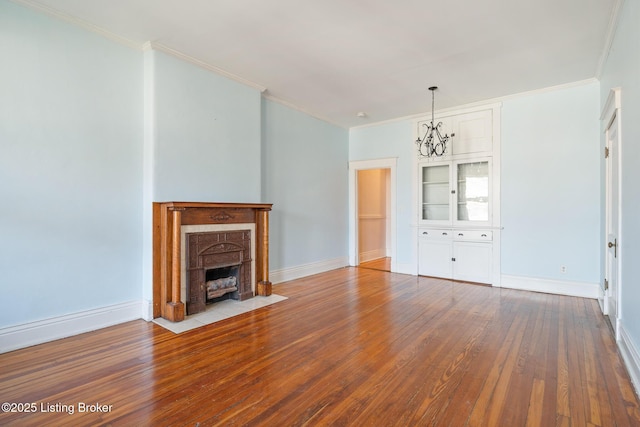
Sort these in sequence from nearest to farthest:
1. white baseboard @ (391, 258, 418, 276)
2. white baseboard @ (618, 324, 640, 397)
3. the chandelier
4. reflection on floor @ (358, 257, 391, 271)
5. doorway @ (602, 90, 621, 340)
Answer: white baseboard @ (618, 324, 640, 397) < doorway @ (602, 90, 621, 340) < the chandelier < white baseboard @ (391, 258, 418, 276) < reflection on floor @ (358, 257, 391, 271)

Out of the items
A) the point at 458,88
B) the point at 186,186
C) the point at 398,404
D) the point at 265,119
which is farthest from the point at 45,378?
the point at 458,88

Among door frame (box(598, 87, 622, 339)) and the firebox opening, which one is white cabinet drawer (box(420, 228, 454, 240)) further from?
the firebox opening

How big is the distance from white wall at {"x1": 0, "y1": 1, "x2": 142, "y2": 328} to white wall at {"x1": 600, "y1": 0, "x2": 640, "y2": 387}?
4.39m

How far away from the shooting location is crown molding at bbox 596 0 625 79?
2692 mm

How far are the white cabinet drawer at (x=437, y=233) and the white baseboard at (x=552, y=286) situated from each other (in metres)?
1.02

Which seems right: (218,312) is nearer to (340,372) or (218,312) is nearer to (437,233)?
(340,372)

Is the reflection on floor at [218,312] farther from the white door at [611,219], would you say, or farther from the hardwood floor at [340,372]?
the white door at [611,219]

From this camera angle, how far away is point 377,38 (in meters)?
3.26

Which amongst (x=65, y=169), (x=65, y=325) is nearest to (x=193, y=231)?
(x=65, y=169)

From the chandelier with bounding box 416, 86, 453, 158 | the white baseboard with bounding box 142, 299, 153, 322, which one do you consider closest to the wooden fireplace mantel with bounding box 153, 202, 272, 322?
the white baseboard with bounding box 142, 299, 153, 322

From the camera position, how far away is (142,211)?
11.5ft

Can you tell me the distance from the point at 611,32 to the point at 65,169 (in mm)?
5348

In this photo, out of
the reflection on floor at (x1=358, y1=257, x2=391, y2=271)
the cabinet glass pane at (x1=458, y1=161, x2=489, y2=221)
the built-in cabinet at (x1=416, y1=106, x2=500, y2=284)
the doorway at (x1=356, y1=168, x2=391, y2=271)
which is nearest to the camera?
the built-in cabinet at (x1=416, y1=106, x2=500, y2=284)

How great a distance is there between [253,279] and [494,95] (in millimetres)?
4506
